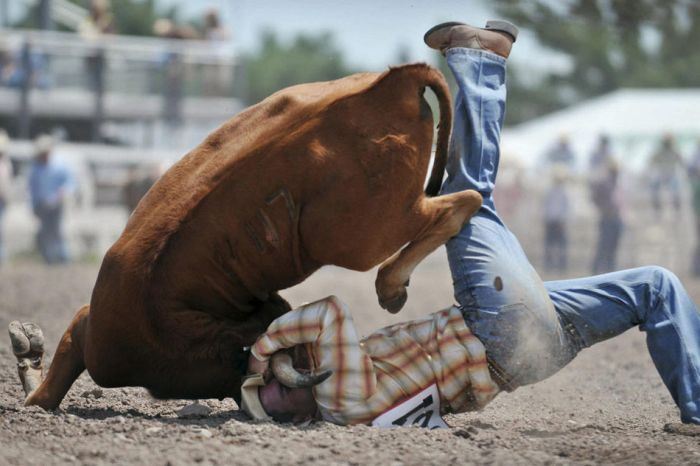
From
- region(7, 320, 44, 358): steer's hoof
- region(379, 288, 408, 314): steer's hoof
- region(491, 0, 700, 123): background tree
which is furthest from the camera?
region(491, 0, 700, 123): background tree

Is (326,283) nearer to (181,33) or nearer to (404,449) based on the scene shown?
(181,33)

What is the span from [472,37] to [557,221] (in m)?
12.9

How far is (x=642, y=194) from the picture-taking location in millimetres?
17484

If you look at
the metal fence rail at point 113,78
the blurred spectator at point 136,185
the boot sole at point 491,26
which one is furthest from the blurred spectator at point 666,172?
the boot sole at point 491,26

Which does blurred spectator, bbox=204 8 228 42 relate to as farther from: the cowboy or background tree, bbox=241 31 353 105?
background tree, bbox=241 31 353 105

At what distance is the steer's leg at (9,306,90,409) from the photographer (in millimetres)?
4529

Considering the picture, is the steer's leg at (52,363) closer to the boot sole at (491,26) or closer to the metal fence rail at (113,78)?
the boot sole at (491,26)

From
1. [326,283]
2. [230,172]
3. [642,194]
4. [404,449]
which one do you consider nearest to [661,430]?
[404,449]

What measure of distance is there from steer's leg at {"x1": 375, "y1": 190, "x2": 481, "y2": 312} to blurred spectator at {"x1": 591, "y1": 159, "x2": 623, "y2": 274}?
503 inches

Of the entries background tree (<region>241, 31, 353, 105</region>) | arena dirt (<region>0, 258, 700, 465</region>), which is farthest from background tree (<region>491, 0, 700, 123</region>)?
arena dirt (<region>0, 258, 700, 465</region>)

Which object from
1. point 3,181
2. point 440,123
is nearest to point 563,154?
point 3,181

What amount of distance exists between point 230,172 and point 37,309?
533 centimetres

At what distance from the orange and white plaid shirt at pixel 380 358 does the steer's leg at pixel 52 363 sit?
82 centimetres

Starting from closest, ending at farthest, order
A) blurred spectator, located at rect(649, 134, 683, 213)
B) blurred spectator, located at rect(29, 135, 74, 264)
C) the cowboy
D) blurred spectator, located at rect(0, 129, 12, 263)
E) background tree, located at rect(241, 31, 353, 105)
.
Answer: the cowboy
blurred spectator, located at rect(29, 135, 74, 264)
blurred spectator, located at rect(0, 129, 12, 263)
blurred spectator, located at rect(649, 134, 683, 213)
background tree, located at rect(241, 31, 353, 105)
